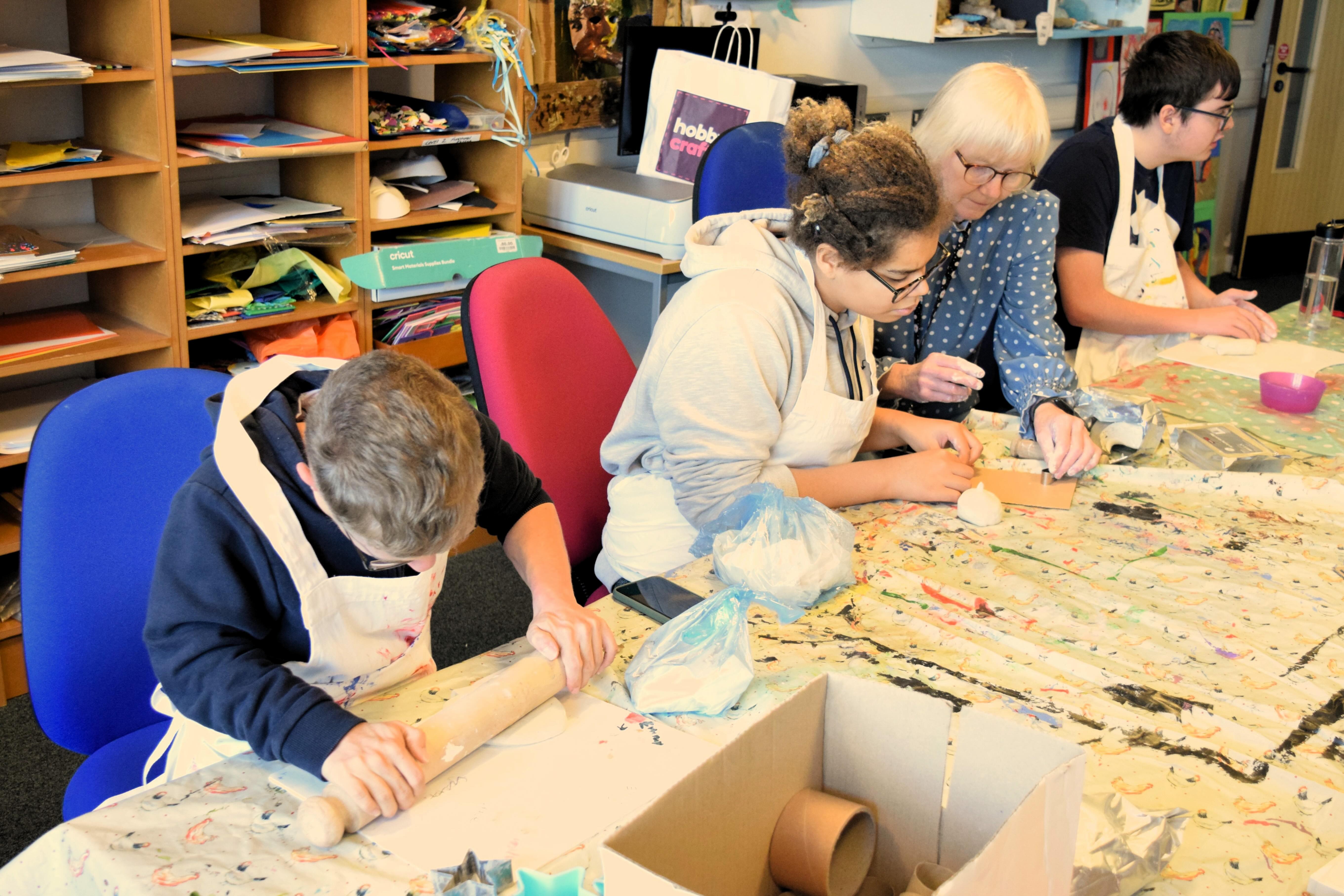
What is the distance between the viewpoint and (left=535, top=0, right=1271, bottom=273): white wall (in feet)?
11.0

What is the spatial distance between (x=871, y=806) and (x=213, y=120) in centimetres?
215

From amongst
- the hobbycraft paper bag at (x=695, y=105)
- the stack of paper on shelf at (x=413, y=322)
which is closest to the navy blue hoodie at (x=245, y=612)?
the stack of paper on shelf at (x=413, y=322)

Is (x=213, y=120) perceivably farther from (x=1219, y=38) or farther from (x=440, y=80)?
(x=1219, y=38)

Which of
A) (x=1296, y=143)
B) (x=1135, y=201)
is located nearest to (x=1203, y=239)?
(x=1296, y=143)

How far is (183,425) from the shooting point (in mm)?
1327

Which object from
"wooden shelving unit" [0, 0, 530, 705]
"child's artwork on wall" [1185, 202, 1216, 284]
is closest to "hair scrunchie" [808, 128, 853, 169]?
"wooden shelving unit" [0, 0, 530, 705]

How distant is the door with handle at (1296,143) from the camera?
575 cm

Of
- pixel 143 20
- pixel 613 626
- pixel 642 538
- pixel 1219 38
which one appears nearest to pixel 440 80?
pixel 143 20

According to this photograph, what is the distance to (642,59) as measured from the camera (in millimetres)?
2945

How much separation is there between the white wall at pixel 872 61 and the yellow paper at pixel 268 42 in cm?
48

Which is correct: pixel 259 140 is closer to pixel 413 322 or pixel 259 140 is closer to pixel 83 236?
pixel 83 236

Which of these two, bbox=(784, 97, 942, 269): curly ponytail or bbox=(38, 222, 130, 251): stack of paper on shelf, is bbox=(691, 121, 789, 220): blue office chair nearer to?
bbox=(784, 97, 942, 269): curly ponytail

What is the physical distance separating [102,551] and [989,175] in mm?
1425

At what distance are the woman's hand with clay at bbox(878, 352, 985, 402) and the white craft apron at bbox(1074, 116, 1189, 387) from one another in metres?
0.59
